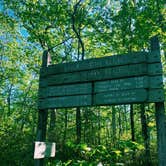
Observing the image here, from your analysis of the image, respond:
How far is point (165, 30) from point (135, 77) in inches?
424

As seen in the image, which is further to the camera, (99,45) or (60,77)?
(99,45)

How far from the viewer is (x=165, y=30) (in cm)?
1465

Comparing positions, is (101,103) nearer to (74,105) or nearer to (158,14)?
(74,105)

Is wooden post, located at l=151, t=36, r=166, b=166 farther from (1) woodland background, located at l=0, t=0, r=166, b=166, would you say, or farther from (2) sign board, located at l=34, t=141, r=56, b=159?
(1) woodland background, located at l=0, t=0, r=166, b=166

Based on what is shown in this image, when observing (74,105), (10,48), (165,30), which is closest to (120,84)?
(74,105)

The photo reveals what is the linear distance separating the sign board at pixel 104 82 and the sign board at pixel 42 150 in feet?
2.99

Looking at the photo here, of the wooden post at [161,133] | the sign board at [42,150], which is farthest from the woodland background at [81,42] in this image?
the wooden post at [161,133]

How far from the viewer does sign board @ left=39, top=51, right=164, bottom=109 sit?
4.88m

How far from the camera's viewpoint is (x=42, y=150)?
211 inches

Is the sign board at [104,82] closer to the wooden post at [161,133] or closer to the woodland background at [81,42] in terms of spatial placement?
the wooden post at [161,133]

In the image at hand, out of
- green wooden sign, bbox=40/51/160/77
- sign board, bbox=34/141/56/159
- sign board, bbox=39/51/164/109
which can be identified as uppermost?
green wooden sign, bbox=40/51/160/77

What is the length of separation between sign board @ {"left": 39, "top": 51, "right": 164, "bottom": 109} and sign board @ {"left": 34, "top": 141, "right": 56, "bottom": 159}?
0.91 meters

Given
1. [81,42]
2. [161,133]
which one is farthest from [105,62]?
[81,42]

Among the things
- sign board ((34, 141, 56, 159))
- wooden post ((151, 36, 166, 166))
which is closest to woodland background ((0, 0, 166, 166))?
sign board ((34, 141, 56, 159))
